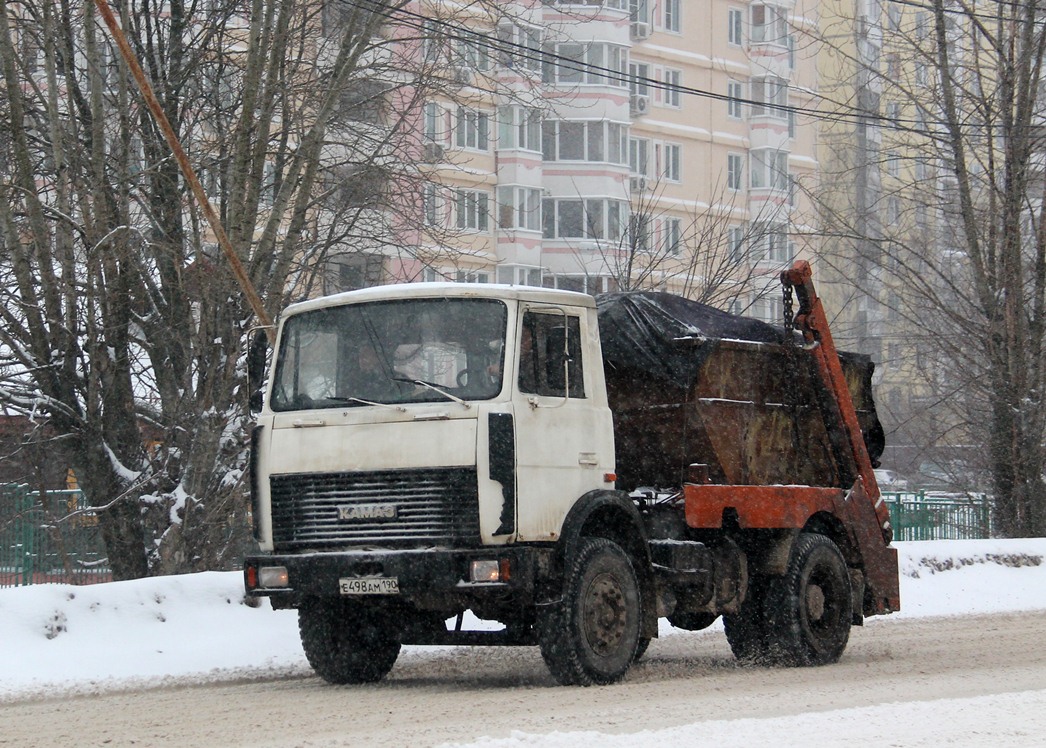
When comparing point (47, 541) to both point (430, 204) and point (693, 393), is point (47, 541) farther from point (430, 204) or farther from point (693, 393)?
point (693, 393)

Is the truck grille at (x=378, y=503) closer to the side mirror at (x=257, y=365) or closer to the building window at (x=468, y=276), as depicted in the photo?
the side mirror at (x=257, y=365)

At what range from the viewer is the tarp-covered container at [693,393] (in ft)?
37.2

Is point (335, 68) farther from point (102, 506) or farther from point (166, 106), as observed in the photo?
point (102, 506)

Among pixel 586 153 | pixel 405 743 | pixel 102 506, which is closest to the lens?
pixel 405 743

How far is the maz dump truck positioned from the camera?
A: 31.7 ft

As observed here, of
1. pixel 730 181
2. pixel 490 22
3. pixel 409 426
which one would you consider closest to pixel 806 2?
pixel 730 181

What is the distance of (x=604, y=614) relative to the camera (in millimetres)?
10250

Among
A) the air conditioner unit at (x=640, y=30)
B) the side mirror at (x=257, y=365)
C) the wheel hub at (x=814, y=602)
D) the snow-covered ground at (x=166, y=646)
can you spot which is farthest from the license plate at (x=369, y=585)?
the air conditioner unit at (x=640, y=30)

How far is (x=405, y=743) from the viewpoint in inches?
295

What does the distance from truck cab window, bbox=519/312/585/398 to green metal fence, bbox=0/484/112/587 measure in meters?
7.53

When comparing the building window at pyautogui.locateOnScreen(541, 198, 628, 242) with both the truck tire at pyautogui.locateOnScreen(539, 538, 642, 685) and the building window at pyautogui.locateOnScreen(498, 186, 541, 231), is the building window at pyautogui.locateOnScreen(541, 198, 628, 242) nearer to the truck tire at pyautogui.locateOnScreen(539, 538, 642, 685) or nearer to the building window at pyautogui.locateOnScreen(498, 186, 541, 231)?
the building window at pyautogui.locateOnScreen(498, 186, 541, 231)

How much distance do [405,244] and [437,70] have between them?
2049mm

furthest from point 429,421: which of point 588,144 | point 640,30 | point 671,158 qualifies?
point 671,158

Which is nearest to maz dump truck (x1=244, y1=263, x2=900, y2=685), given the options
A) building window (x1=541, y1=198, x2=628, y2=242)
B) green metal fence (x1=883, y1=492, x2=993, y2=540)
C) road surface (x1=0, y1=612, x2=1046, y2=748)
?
road surface (x1=0, y1=612, x2=1046, y2=748)
